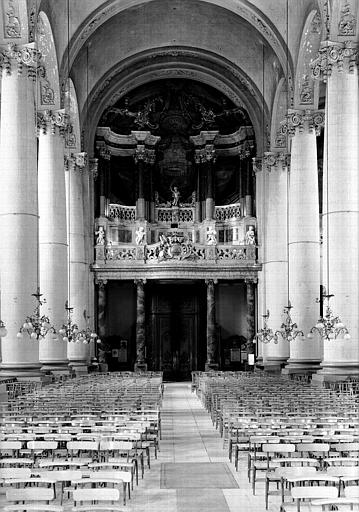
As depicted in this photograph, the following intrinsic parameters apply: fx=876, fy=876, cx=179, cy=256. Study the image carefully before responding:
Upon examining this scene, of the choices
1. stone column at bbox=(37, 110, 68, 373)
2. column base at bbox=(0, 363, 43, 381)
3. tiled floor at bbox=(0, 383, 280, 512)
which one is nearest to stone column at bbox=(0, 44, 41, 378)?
column base at bbox=(0, 363, 43, 381)

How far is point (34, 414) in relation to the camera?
1866 centimetres

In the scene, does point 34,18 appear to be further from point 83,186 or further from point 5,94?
point 83,186

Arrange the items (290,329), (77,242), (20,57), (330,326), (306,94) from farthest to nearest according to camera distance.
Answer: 1. (77,242)
2. (306,94)
3. (290,329)
4. (20,57)
5. (330,326)

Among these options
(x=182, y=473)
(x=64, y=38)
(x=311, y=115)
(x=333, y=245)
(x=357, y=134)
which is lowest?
(x=182, y=473)

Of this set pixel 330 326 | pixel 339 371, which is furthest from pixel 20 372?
pixel 339 371

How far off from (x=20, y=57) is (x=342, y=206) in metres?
12.2

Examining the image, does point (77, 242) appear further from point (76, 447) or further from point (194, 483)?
point (76, 447)

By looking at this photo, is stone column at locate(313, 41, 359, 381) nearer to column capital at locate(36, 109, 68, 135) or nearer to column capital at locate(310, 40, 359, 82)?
column capital at locate(310, 40, 359, 82)

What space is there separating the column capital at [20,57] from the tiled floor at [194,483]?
1282cm

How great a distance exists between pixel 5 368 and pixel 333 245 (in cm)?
1158

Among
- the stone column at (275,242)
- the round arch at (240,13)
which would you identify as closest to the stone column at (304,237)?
the round arch at (240,13)

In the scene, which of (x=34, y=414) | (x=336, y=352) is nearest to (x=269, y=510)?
(x=34, y=414)

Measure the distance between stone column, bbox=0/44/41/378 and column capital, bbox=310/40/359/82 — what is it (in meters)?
10.2

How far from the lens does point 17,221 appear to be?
95.0 ft
